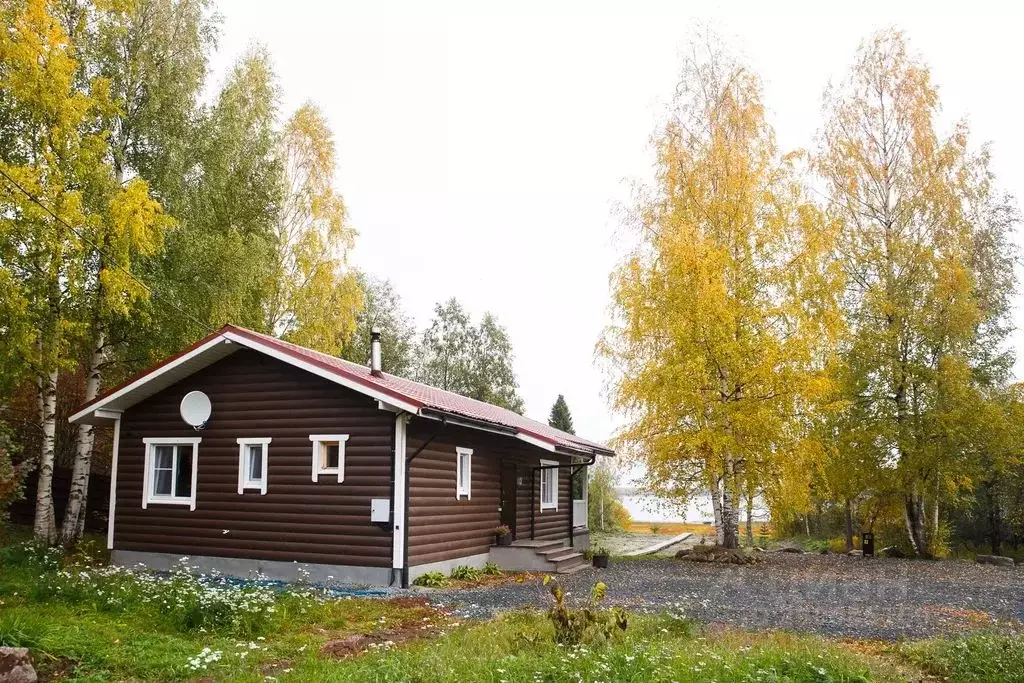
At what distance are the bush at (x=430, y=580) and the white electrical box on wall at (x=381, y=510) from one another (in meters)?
1.28

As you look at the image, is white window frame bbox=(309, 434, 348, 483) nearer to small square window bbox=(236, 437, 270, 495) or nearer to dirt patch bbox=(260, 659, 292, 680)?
small square window bbox=(236, 437, 270, 495)

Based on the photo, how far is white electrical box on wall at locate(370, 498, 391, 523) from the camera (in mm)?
14094

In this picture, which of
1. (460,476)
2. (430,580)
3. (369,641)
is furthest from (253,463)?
(369,641)

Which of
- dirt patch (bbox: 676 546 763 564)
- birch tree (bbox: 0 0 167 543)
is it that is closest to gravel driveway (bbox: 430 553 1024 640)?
dirt patch (bbox: 676 546 763 564)

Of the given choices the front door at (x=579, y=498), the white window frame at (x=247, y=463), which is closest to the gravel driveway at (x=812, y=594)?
the front door at (x=579, y=498)

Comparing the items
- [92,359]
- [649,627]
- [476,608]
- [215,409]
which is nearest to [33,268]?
[92,359]

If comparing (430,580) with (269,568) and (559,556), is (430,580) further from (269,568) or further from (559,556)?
(559,556)

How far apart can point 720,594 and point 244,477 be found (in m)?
9.11

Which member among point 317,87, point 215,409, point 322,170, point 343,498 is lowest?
point 343,498

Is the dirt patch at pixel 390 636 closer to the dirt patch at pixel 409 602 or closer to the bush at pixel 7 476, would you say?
the dirt patch at pixel 409 602

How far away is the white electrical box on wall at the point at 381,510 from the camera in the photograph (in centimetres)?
1409

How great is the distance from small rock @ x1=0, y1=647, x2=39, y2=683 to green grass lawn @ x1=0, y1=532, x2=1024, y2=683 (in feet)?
0.96

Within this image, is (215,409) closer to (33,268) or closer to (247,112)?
(33,268)

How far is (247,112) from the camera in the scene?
22.5m
